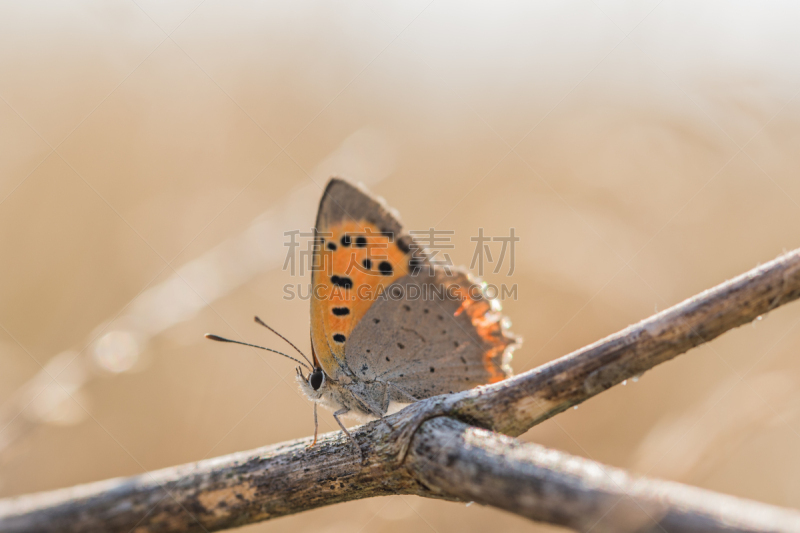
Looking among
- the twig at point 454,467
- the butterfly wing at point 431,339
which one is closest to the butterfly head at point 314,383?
the butterfly wing at point 431,339

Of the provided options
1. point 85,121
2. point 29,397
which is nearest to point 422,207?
point 85,121

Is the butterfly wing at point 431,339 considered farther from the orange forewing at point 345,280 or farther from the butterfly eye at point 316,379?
the butterfly eye at point 316,379

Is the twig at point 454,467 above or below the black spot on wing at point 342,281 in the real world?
below

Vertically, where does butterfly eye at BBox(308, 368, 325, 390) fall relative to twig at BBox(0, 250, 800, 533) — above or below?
above

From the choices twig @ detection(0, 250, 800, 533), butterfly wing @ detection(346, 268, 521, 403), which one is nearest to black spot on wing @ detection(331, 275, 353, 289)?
butterfly wing @ detection(346, 268, 521, 403)

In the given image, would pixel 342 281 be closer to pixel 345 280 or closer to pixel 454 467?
pixel 345 280

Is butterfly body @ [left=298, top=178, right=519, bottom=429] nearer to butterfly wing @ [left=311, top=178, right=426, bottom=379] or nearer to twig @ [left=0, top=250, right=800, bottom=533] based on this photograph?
butterfly wing @ [left=311, top=178, right=426, bottom=379]

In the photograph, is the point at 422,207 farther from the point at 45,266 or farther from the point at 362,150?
the point at 45,266
